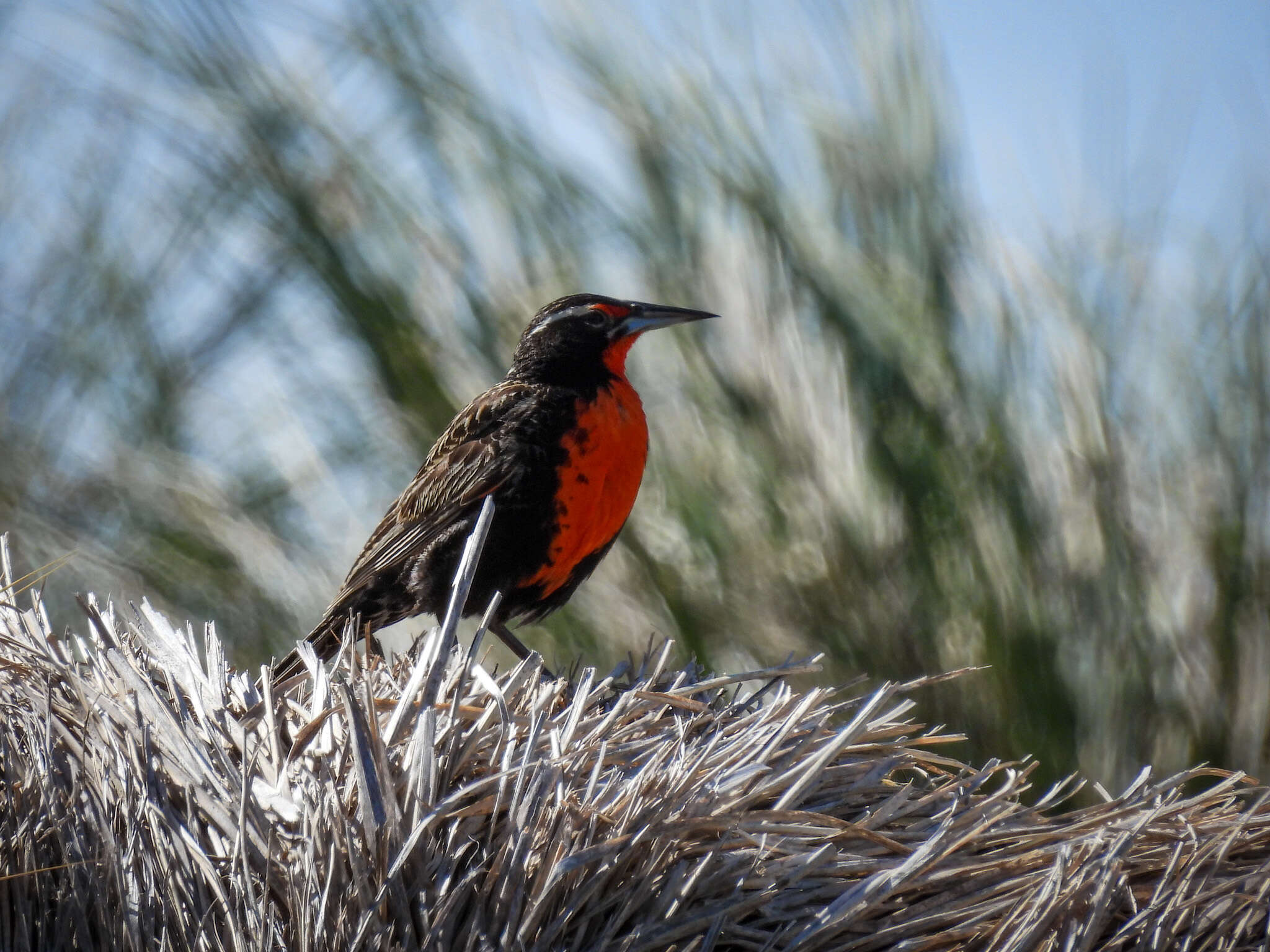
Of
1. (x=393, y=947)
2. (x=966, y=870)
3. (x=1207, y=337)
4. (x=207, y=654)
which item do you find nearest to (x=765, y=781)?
(x=966, y=870)

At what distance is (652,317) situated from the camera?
6.29ft

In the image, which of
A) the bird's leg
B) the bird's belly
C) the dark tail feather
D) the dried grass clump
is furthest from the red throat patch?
the dried grass clump

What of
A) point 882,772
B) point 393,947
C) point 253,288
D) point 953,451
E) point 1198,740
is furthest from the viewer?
point 253,288

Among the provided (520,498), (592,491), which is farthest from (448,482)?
(592,491)

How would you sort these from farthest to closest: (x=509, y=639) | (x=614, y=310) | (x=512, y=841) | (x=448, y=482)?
1. (x=614, y=310)
2. (x=448, y=482)
3. (x=509, y=639)
4. (x=512, y=841)

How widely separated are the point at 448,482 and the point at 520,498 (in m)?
0.12

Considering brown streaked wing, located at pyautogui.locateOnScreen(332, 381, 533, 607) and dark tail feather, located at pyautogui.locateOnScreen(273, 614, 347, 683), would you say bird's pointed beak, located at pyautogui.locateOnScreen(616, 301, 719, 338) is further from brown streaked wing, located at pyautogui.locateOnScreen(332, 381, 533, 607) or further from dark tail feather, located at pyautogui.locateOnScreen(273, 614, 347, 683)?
dark tail feather, located at pyautogui.locateOnScreen(273, 614, 347, 683)

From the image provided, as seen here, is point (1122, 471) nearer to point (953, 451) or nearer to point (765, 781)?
point (953, 451)

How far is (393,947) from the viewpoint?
2.34 feet

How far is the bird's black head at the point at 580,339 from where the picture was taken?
1937mm

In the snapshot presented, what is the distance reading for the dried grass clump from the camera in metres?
0.74

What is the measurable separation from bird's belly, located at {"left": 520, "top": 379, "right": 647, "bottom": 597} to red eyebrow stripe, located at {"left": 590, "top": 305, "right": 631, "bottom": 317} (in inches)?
8.4

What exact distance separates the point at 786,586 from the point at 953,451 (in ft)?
1.00

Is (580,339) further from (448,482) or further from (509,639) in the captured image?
(509,639)
